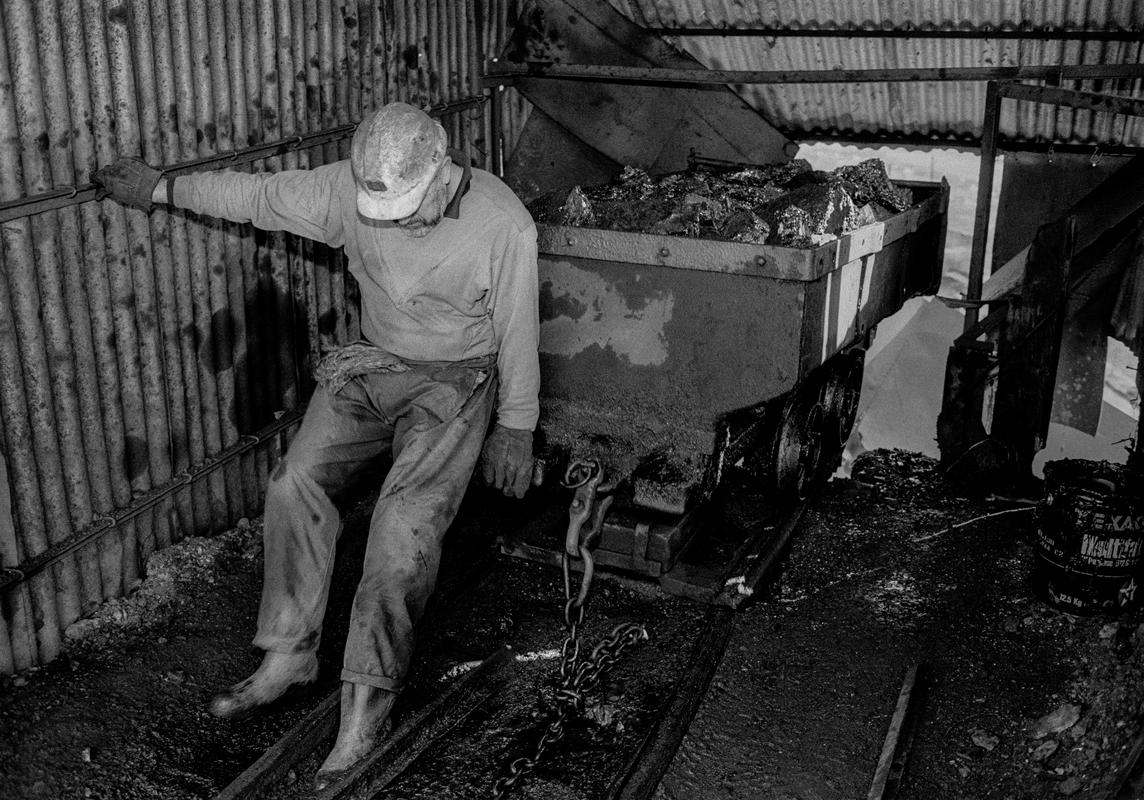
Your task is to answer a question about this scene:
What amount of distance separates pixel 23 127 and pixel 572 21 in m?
4.58

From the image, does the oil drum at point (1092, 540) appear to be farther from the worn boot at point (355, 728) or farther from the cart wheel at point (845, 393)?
the worn boot at point (355, 728)

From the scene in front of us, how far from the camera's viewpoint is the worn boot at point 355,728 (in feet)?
12.0

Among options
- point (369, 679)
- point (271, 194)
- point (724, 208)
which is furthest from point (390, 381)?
point (724, 208)

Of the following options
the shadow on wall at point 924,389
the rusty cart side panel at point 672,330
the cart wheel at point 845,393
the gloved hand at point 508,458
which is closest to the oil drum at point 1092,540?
the rusty cart side panel at point 672,330

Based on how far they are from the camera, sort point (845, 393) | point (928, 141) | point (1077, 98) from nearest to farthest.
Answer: point (1077, 98), point (845, 393), point (928, 141)

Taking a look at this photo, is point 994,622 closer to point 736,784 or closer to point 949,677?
point 949,677

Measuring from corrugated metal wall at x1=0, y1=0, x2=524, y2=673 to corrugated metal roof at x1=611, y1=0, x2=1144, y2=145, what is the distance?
2.85m

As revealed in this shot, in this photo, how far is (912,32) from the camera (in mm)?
7152

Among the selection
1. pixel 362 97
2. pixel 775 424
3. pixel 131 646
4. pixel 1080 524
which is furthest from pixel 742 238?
pixel 131 646

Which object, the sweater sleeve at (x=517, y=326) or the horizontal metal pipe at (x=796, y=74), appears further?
the horizontal metal pipe at (x=796, y=74)

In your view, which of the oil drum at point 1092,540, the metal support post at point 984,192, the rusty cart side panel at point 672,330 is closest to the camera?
the oil drum at point 1092,540

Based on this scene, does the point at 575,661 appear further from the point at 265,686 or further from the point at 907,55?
the point at 907,55

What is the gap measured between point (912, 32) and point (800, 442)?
3.29 metres

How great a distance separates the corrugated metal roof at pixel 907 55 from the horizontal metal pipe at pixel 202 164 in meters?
2.39
